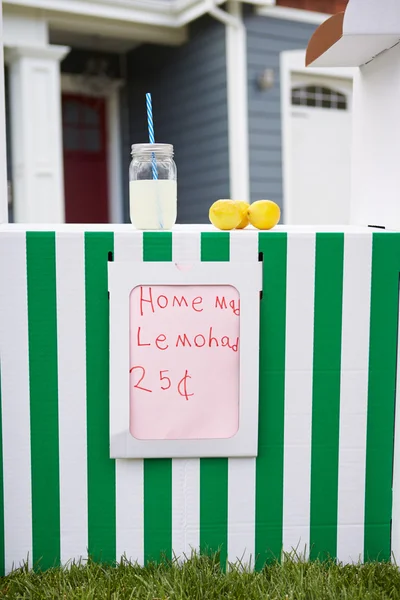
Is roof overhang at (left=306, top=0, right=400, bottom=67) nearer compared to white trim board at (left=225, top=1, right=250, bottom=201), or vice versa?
roof overhang at (left=306, top=0, right=400, bottom=67)

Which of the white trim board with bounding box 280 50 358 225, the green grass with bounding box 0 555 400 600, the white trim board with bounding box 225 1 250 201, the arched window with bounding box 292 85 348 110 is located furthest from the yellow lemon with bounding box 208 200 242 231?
the arched window with bounding box 292 85 348 110

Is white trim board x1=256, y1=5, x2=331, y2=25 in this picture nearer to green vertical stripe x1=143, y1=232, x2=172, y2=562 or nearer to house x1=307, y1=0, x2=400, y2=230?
house x1=307, y1=0, x2=400, y2=230

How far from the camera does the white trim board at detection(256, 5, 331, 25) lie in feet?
18.9

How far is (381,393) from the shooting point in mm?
1720

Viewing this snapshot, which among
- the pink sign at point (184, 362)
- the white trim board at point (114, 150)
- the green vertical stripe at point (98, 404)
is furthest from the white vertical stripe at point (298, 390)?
the white trim board at point (114, 150)

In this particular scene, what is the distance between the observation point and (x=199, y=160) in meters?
6.14

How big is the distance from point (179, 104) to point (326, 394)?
16.7ft

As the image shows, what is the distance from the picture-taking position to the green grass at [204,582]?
59.5 inches

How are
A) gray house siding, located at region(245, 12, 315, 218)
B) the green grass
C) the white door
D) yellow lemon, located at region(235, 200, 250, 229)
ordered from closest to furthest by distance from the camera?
the green grass, yellow lemon, located at region(235, 200, 250, 229), gray house siding, located at region(245, 12, 315, 218), the white door

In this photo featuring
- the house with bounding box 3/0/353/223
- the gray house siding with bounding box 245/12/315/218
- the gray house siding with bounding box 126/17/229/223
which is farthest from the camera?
the gray house siding with bounding box 126/17/229/223

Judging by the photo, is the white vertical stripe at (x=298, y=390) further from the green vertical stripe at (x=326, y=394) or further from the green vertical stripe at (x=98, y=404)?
the green vertical stripe at (x=98, y=404)

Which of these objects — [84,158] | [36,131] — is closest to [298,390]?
[36,131]

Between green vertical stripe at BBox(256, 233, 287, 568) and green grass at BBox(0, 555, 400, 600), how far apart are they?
0.27 ft

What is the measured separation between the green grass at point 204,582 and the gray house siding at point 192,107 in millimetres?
4473
